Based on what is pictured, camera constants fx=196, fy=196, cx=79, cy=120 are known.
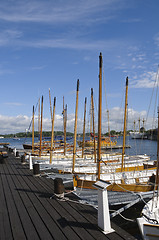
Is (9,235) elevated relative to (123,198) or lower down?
elevated

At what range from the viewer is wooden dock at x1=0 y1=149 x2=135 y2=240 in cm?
511

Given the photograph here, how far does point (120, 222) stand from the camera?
9.98 metres

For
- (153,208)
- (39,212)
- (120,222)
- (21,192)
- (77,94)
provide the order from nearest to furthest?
(39,212) < (153,208) < (21,192) < (120,222) < (77,94)

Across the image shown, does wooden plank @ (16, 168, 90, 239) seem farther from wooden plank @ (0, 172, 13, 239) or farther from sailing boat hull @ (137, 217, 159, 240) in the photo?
sailing boat hull @ (137, 217, 159, 240)

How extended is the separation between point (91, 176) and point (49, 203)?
19.4ft

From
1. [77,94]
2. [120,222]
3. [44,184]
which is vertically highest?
[77,94]

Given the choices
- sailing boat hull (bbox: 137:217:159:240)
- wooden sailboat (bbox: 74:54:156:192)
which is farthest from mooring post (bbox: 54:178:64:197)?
sailing boat hull (bbox: 137:217:159:240)

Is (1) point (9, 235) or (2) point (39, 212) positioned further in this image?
(2) point (39, 212)

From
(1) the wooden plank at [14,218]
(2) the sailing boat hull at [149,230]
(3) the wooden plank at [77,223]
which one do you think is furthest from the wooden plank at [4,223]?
(2) the sailing boat hull at [149,230]

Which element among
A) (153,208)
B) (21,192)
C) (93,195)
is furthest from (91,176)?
(153,208)

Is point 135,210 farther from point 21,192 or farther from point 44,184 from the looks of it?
point 21,192

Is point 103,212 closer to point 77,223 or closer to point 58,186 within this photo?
point 77,223

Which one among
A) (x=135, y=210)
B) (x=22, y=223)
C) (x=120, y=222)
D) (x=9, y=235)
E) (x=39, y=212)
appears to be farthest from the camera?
(x=135, y=210)

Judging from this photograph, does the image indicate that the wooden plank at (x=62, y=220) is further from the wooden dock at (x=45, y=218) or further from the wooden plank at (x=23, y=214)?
the wooden plank at (x=23, y=214)
